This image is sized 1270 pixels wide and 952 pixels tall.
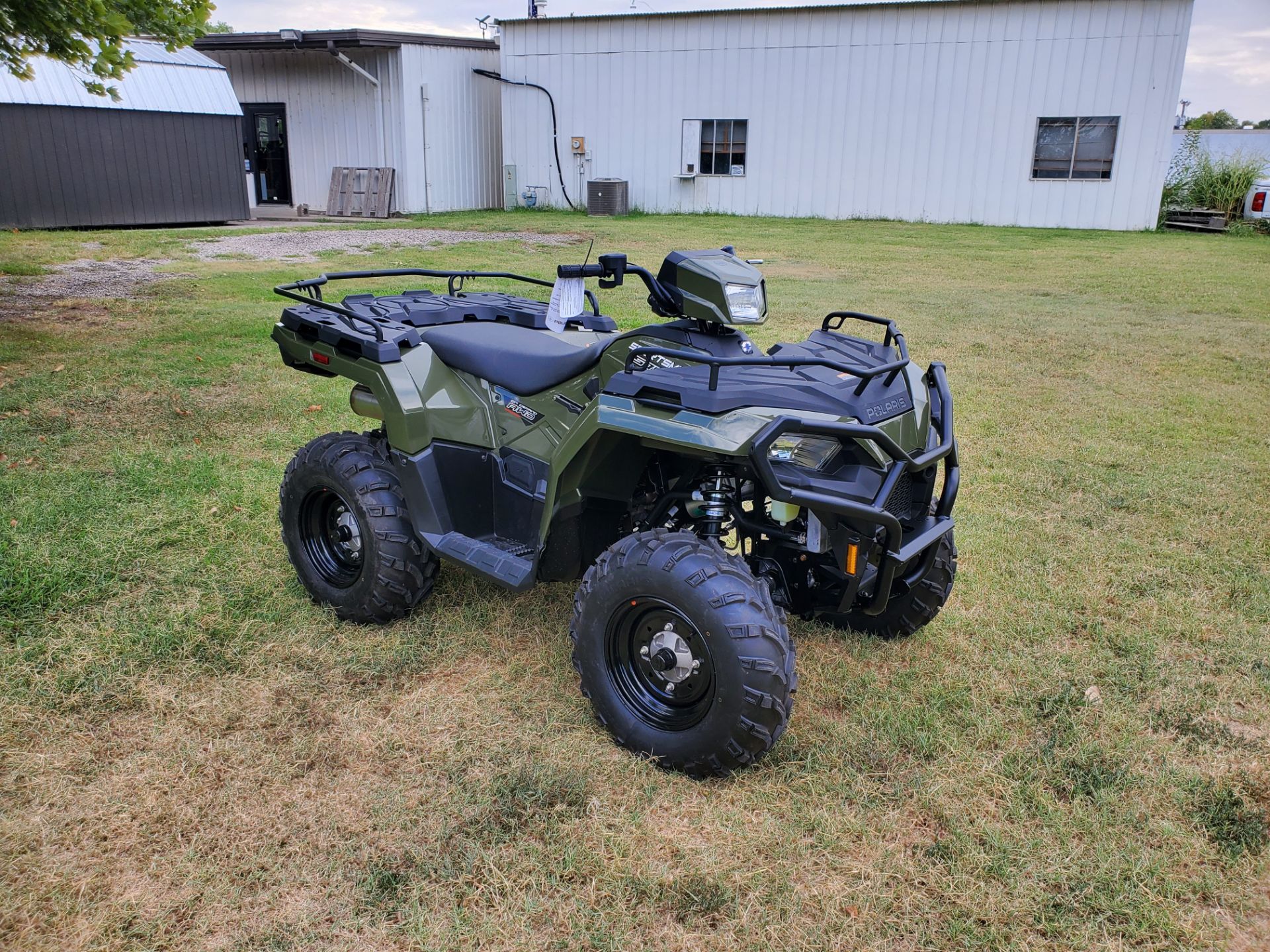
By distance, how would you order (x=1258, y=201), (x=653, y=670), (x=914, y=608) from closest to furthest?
(x=653, y=670) < (x=914, y=608) < (x=1258, y=201)

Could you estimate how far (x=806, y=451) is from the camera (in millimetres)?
2744

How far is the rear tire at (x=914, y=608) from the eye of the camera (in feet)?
11.5

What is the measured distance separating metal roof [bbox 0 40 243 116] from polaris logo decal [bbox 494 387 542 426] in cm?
1539

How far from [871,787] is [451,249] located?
1232cm

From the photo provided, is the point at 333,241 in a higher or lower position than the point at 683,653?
higher

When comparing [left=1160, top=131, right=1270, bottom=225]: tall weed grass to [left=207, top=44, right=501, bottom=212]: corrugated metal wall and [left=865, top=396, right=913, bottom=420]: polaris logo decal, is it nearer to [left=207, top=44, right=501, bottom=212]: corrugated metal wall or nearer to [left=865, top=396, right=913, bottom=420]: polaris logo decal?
[left=207, top=44, right=501, bottom=212]: corrugated metal wall

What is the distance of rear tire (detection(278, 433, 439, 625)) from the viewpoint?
346 cm

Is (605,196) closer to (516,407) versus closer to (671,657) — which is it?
(516,407)

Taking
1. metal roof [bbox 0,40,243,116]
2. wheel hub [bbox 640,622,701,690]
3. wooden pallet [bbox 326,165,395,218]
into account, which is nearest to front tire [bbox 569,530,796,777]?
wheel hub [bbox 640,622,701,690]

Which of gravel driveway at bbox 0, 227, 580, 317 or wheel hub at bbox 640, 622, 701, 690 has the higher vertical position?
gravel driveway at bbox 0, 227, 580, 317

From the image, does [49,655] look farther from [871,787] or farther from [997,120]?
[997,120]

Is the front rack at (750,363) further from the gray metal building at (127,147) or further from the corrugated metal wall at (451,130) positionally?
the corrugated metal wall at (451,130)

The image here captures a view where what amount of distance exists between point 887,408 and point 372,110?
20568 millimetres

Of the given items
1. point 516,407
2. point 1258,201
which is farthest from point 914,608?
point 1258,201
